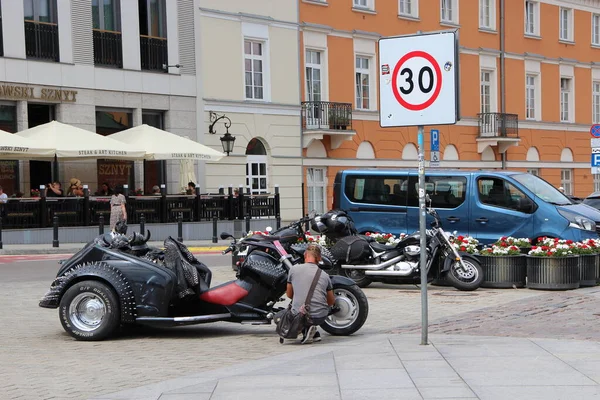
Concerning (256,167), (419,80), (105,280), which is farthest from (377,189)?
(256,167)

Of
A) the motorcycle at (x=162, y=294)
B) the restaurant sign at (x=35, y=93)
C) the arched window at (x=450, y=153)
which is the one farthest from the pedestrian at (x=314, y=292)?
the arched window at (x=450, y=153)

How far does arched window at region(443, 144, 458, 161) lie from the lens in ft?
145

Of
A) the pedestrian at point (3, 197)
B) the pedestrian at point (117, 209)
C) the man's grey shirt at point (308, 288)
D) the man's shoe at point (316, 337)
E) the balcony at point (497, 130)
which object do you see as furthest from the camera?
the balcony at point (497, 130)

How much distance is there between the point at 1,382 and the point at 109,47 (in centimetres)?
2440

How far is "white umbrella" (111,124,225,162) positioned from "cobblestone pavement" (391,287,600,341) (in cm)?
1685

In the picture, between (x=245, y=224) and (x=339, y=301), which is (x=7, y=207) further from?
(x=339, y=301)

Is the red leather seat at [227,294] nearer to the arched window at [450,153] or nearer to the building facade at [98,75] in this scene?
the building facade at [98,75]

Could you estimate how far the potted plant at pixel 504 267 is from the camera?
15555 millimetres

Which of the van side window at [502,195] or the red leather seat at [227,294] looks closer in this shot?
the red leather seat at [227,294]

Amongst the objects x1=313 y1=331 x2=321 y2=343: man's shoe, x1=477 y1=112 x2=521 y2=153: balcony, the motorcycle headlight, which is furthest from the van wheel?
x1=477 y1=112 x2=521 y2=153: balcony

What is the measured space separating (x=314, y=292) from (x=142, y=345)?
6.26ft

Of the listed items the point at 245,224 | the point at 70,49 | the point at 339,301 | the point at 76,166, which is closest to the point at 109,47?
the point at 70,49

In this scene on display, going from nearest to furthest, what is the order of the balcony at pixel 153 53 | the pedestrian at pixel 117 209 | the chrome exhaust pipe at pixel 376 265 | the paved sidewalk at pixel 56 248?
the chrome exhaust pipe at pixel 376 265, the paved sidewalk at pixel 56 248, the pedestrian at pixel 117 209, the balcony at pixel 153 53

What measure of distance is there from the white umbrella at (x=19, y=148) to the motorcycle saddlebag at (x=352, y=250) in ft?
42.7
